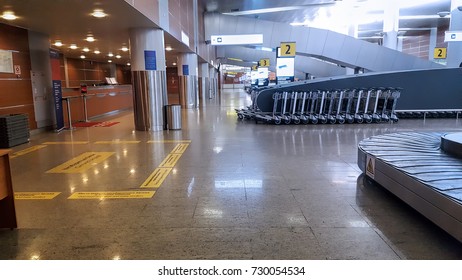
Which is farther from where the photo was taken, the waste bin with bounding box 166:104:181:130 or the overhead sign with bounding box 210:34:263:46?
the overhead sign with bounding box 210:34:263:46

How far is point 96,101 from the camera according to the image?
15688 mm

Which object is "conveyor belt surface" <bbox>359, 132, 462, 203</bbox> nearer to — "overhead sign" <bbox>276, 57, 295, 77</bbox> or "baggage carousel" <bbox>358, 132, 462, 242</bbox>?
"baggage carousel" <bbox>358, 132, 462, 242</bbox>

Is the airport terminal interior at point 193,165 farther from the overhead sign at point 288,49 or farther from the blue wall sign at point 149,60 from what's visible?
the overhead sign at point 288,49

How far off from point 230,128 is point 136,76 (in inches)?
130

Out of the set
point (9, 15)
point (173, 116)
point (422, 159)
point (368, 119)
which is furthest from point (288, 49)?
point (422, 159)

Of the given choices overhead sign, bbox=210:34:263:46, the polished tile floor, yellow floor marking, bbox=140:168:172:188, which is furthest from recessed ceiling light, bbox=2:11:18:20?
overhead sign, bbox=210:34:263:46

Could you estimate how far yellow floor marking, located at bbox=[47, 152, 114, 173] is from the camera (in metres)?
6.00

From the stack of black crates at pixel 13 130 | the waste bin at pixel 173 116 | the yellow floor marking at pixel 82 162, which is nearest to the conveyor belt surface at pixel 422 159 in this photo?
the yellow floor marking at pixel 82 162

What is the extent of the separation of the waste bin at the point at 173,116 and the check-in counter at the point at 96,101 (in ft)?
11.3

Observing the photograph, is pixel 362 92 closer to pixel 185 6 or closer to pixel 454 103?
pixel 454 103

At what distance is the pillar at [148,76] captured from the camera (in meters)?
10.4

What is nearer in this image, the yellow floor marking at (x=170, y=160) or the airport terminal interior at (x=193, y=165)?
the airport terminal interior at (x=193, y=165)

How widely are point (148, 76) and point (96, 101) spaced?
6312 millimetres

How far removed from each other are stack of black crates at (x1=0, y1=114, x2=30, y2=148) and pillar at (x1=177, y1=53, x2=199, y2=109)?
430 inches
